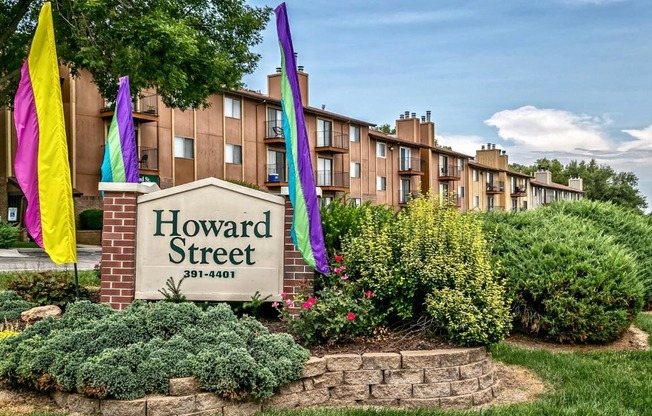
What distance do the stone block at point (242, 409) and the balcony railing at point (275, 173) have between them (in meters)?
31.6

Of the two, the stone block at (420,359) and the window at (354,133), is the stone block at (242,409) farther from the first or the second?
the window at (354,133)

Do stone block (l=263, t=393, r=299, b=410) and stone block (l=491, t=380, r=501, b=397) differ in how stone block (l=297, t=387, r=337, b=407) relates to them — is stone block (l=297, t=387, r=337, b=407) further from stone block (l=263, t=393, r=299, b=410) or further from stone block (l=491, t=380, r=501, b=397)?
stone block (l=491, t=380, r=501, b=397)

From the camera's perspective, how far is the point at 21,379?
16.4 ft

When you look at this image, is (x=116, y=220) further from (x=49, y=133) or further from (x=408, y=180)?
(x=408, y=180)

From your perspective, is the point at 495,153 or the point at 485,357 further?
the point at 495,153

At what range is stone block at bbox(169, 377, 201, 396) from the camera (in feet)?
15.2

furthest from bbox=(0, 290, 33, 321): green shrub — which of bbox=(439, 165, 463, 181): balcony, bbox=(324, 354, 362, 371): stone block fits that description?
bbox=(439, 165, 463, 181): balcony

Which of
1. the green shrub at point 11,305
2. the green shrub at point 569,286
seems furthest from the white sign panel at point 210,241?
the green shrub at point 569,286

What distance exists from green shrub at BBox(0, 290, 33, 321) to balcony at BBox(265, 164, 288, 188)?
2830 centimetres

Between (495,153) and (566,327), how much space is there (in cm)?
5766

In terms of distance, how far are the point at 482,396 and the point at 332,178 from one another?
118ft

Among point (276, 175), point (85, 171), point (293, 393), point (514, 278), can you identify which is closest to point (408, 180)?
point (276, 175)

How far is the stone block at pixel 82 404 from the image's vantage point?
459 cm

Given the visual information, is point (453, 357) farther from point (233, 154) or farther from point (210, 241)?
point (233, 154)
